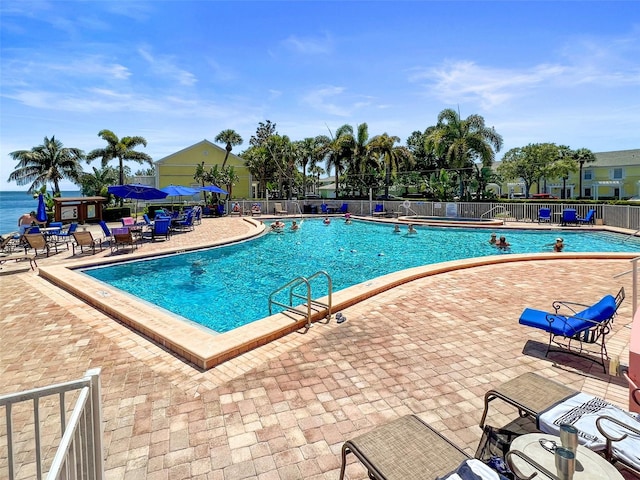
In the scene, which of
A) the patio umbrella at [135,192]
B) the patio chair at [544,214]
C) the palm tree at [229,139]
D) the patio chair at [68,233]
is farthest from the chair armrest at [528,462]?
the palm tree at [229,139]

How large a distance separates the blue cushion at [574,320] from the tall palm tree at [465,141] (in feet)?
87.9

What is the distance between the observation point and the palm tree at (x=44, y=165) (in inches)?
1180

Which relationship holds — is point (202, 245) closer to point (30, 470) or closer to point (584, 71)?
point (30, 470)

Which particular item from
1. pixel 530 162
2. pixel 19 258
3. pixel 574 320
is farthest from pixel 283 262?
pixel 530 162

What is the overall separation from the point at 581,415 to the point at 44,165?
3891 centimetres

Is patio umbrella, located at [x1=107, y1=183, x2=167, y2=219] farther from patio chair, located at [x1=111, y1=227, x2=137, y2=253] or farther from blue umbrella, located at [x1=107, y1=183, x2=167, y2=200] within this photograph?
patio chair, located at [x1=111, y1=227, x2=137, y2=253]

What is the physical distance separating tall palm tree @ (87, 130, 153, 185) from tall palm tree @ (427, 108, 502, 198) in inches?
1095

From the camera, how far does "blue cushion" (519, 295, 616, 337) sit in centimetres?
470

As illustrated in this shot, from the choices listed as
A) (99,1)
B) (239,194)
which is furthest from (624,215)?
(239,194)

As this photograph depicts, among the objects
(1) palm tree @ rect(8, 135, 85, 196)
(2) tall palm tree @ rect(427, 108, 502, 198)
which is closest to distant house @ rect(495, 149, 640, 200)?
(2) tall palm tree @ rect(427, 108, 502, 198)

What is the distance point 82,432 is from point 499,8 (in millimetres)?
14036

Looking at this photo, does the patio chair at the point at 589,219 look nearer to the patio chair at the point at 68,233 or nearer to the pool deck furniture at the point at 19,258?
the patio chair at the point at 68,233

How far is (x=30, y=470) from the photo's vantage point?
9.64ft

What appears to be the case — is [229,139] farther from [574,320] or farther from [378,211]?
[574,320]
